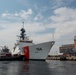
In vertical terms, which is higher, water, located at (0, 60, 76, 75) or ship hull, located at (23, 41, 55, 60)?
ship hull, located at (23, 41, 55, 60)

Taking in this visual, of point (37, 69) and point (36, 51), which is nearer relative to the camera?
point (37, 69)

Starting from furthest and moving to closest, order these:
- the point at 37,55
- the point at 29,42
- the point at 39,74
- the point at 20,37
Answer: the point at 20,37, the point at 29,42, the point at 37,55, the point at 39,74

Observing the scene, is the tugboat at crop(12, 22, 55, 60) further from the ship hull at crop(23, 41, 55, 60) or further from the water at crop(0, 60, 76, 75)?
the water at crop(0, 60, 76, 75)

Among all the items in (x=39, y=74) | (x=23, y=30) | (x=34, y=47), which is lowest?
(x=39, y=74)

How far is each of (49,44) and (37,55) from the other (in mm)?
9601

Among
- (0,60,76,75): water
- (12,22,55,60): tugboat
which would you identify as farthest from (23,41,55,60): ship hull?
(0,60,76,75): water

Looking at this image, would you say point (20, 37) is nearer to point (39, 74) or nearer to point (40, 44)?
point (40, 44)

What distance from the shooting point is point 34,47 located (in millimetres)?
132750

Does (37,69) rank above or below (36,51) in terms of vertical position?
below

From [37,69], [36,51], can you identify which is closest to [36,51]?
[36,51]

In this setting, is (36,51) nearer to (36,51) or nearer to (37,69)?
(36,51)

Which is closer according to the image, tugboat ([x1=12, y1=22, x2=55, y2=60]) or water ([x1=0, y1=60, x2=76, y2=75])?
water ([x1=0, y1=60, x2=76, y2=75])

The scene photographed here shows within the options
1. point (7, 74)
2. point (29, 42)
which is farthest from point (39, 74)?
point (29, 42)

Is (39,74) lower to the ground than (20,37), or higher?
lower
